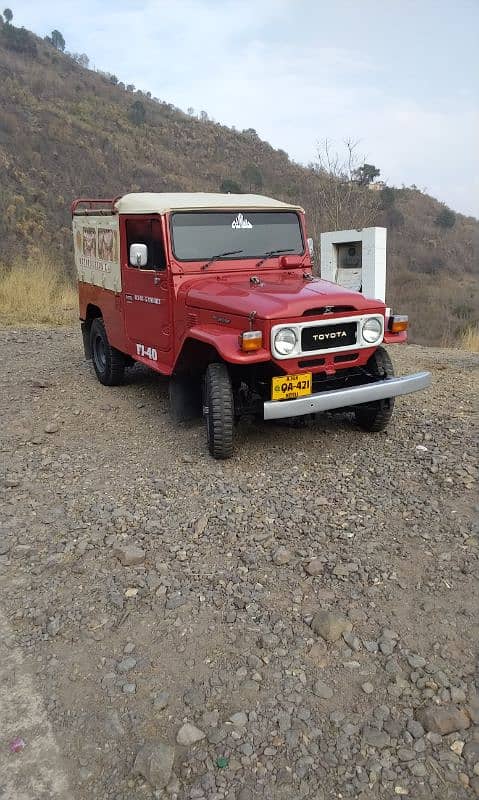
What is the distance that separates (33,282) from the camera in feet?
42.5

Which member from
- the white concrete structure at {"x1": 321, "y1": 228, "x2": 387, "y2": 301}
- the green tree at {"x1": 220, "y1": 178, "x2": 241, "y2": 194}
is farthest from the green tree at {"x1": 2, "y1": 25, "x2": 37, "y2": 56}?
the white concrete structure at {"x1": 321, "y1": 228, "x2": 387, "y2": 301}

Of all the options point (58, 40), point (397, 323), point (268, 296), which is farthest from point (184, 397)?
point (58, 40)

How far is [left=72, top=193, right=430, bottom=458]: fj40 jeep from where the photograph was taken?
439cm

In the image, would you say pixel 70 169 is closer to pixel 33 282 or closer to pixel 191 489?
pixel 33 282

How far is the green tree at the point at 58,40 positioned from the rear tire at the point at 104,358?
52.6 meters

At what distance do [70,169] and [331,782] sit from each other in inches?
1255

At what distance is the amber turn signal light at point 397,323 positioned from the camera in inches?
197

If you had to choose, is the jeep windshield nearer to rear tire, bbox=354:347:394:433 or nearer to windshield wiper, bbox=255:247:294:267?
windshield wiper, bbox=255:247:294:267

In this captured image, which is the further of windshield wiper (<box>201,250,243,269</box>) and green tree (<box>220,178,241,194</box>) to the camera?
green tree (<box>220,178,241,194</box>)

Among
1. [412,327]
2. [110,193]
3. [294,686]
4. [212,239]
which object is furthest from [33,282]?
[110,193]

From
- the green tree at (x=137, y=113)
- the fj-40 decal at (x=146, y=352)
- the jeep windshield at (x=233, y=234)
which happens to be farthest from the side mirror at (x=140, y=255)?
the green tree at (x=137, y=113)

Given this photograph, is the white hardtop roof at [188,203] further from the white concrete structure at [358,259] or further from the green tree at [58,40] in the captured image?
the green tree at [58,40]

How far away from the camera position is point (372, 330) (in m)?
4.74

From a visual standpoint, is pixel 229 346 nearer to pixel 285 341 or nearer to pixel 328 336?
pixel 285 341
